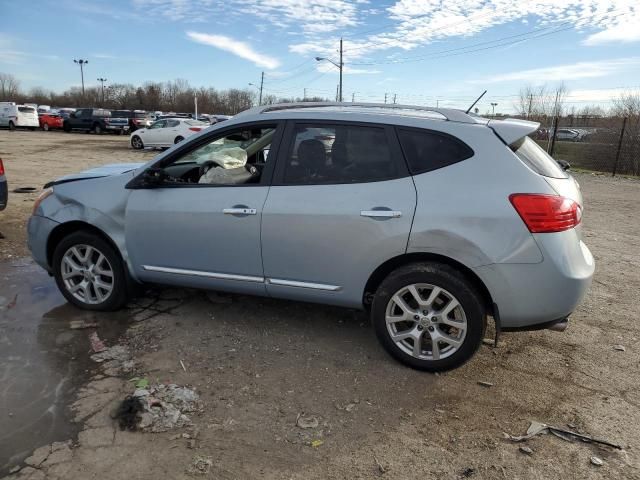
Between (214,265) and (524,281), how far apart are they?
7.59ft

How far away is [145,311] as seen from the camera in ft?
14.9

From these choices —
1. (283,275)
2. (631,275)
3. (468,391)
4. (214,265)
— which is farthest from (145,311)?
(631,275)

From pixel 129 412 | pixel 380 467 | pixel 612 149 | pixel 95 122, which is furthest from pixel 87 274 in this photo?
pixel 95 122

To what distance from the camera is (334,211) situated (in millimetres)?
3539

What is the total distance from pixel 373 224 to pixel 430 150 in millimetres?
652

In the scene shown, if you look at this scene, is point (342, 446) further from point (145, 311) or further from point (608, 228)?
point (608, 228)

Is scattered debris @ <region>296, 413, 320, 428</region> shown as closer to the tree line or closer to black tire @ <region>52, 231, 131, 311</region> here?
black tire @ <region>52, 231, 131, 311</region>

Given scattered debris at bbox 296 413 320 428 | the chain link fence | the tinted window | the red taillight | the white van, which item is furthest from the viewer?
the white van

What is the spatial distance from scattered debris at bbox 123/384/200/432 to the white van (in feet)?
136

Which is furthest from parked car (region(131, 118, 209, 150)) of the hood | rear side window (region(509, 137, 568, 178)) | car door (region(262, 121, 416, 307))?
rear side window (region(509, 137, 568, 178))

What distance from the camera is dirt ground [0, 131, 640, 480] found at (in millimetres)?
2635

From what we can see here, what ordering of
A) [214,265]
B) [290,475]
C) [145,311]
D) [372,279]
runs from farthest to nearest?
[145,311] < [214,265] < [372,279] < [290,475]

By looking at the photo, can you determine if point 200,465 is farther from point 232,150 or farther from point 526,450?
point 232,150

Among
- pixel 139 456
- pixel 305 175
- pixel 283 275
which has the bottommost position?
pixel 139 456
